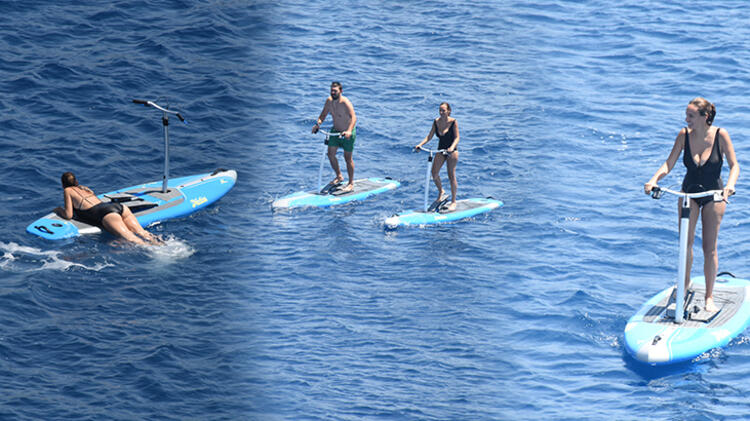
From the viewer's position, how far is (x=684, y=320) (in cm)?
737

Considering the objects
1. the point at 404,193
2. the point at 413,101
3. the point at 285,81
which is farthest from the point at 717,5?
the point at 404,193

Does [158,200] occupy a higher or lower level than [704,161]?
lower

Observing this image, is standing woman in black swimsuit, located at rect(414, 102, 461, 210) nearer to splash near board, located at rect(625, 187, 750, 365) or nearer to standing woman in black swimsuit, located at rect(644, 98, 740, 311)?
splash near board, located at rect(625, 187, 750, 365)

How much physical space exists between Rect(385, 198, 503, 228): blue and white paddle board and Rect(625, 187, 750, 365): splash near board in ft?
10.0

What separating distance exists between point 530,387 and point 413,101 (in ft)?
29.5

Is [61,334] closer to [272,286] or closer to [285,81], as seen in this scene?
[272,286]

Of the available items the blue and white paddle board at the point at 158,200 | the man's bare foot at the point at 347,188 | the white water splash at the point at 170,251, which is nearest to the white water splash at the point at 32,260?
the blue and white paddle board at the point at 158,200

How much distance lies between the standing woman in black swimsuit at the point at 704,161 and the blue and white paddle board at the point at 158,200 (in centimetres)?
545

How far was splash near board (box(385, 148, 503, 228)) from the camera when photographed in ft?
34.0

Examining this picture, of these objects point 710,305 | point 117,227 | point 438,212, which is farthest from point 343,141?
point 710,305

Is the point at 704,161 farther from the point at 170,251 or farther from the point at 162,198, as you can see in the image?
the point at 162,198

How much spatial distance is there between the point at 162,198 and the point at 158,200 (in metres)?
0.09

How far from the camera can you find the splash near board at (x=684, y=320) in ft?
22.8

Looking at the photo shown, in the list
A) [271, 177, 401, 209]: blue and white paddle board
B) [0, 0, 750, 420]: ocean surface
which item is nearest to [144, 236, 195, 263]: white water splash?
[0, 0, 750, 420]: ocean surface
